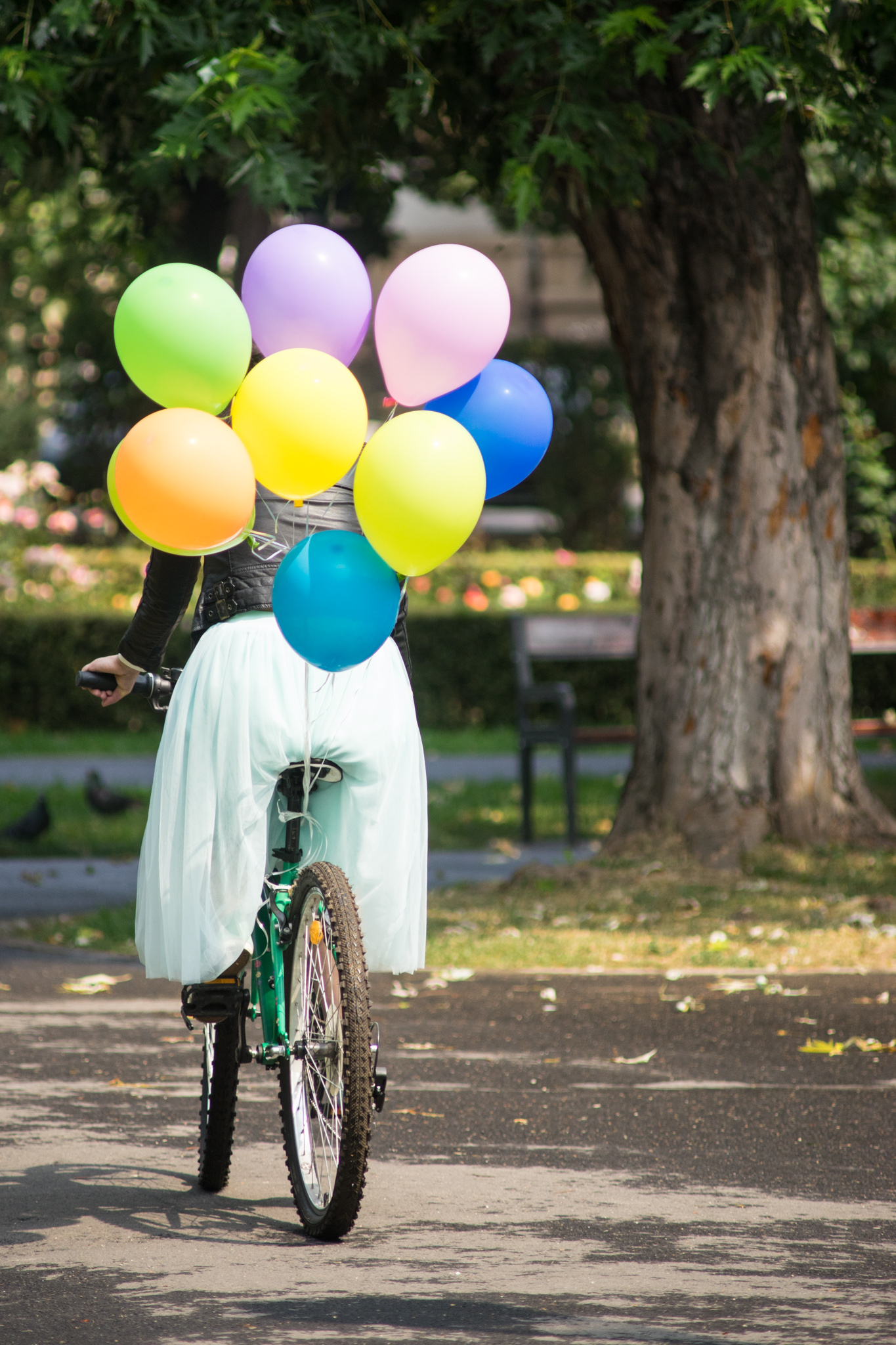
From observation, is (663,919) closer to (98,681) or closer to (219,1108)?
(219,1108)

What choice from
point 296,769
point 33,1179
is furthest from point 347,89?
point 33,1179

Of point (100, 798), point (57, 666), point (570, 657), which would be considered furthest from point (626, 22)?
point (57, 666)

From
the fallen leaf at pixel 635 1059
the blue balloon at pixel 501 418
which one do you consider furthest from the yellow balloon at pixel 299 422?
the fallen leaf at pixel 635 1059

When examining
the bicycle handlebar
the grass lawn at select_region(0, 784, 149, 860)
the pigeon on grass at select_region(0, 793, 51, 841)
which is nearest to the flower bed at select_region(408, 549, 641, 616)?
the grass lawn at select_region(0, 784, 149, 860)

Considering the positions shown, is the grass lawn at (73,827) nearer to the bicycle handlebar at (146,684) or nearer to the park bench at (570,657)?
the park bench at (570,657)

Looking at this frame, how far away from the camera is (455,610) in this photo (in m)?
14.6

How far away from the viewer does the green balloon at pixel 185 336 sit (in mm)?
3678

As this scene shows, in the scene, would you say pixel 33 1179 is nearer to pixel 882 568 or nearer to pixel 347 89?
pixel 347 89

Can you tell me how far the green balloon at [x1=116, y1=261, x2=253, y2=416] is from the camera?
368cm

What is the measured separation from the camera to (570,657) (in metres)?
10.4

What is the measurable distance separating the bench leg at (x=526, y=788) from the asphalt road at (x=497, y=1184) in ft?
11.3

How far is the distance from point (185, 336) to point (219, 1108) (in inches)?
67.3

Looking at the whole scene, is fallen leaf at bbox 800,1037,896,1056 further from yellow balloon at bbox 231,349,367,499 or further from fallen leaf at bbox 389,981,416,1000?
yellow balloon at bbox 231,349,367,499

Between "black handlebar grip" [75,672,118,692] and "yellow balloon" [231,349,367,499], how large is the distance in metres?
0.67
